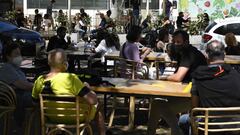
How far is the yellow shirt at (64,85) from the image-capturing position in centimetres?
495

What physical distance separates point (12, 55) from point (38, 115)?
1.17m

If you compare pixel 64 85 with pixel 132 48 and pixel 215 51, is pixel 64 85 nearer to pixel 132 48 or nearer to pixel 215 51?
pixel 215 51

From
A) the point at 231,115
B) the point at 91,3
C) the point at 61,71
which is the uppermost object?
the point at 91,3

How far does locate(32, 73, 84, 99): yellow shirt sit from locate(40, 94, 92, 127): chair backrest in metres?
0.08

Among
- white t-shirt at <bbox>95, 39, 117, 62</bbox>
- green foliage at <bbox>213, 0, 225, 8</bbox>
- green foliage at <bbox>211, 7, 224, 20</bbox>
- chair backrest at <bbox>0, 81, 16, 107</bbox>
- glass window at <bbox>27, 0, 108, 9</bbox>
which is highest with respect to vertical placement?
glass window at <bbox>27, 0, 108, 9</bbox>

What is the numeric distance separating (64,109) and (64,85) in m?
0.24

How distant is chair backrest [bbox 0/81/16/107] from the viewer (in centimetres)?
540

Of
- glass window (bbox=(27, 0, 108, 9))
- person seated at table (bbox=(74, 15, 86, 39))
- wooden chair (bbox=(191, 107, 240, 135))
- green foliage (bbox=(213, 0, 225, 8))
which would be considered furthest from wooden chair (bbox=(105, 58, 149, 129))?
glass window (bbox=(27, 0, 108, 9))

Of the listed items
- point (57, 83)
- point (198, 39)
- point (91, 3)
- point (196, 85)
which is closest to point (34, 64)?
point (57, 83)

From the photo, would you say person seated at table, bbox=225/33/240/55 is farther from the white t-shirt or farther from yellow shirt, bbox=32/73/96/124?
yellow shirt, bbox=32/73/96/124

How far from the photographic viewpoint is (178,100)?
5.62 metres

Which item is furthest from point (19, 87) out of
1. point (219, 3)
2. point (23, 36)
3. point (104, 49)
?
point (219, 3)

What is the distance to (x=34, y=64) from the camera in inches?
319

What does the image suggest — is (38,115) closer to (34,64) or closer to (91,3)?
(34,64)
